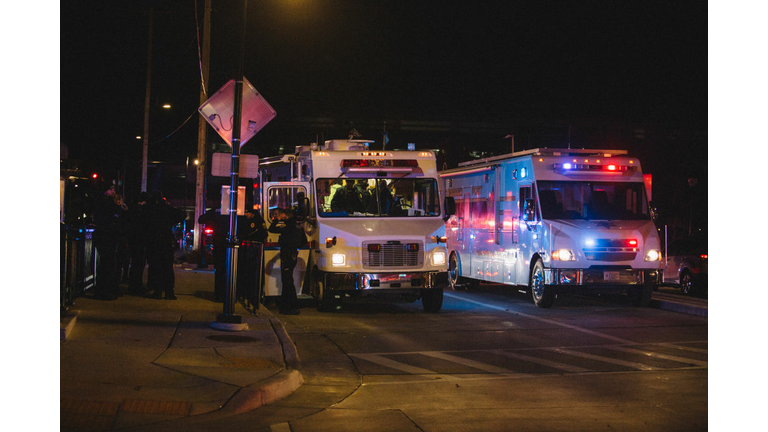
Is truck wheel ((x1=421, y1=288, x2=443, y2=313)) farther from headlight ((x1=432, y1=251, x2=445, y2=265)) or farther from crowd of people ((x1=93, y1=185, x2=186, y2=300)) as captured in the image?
crowd of people ((x1=93, y1=185, x2=186, y2=300))

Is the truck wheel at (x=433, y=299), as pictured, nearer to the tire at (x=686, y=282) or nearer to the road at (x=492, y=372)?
the road at (x=492, y=372)

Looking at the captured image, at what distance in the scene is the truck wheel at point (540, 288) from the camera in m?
15.9

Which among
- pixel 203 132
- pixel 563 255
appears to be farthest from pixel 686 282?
pixel 203 132

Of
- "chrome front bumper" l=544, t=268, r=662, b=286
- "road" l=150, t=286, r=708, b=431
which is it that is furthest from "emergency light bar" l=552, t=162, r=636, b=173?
"road" l=150, t=286, r=708, b=431

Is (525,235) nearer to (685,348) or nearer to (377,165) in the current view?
(377,165)

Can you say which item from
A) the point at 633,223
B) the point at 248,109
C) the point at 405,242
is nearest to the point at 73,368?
the point at 248,109

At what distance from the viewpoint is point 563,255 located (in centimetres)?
1545

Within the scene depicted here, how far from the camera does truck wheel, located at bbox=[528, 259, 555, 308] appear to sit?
15.9 m

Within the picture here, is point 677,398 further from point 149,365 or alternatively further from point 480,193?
point 480,193

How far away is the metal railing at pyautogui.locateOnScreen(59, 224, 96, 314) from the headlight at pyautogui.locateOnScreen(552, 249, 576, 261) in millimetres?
8534

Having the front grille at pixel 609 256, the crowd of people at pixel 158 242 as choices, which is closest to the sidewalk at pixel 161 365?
the crowd of people at pixel 158 242

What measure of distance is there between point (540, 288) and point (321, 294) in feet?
14.8

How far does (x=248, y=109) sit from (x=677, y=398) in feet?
24.3

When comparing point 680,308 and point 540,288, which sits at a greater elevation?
point 540,288
